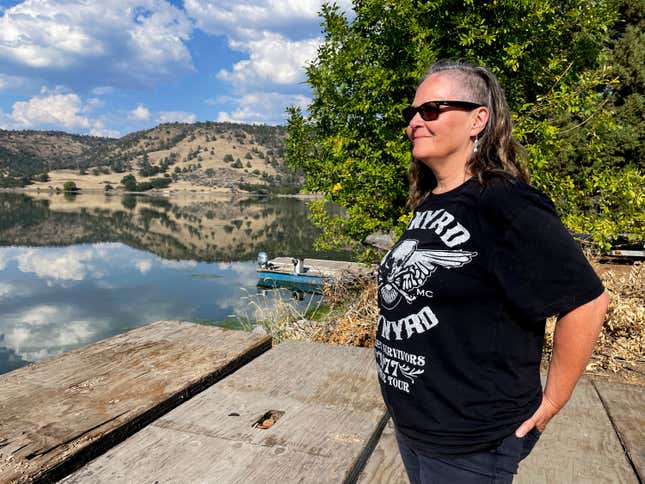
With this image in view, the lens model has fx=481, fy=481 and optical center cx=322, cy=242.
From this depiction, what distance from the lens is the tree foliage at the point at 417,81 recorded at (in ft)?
21.0

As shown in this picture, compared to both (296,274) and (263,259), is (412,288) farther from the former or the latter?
(263,259)

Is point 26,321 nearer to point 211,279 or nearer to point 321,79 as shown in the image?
point 211,279

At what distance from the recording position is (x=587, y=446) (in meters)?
2.07

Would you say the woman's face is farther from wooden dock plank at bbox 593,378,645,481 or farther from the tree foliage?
the tree foliage

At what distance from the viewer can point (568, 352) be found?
1350mm

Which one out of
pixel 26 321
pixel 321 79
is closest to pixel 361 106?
pixel 321 79

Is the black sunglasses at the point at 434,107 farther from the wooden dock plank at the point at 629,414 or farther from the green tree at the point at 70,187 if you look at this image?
the green tree at the point at 70,187

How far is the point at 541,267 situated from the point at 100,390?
5.60 feet

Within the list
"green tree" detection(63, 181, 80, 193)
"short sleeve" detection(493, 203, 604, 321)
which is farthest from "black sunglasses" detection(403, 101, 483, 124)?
"green tree" detection(63, 181, 80, 193)

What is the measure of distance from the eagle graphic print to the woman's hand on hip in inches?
12.2

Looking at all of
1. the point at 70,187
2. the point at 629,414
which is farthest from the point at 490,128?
the point at 70,187

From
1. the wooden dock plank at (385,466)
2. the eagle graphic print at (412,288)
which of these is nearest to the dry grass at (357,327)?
the wooden dock plank at (385,466)

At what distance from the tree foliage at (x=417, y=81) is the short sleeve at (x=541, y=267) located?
530 cm

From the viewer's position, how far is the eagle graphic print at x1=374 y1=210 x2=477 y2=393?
137cm
